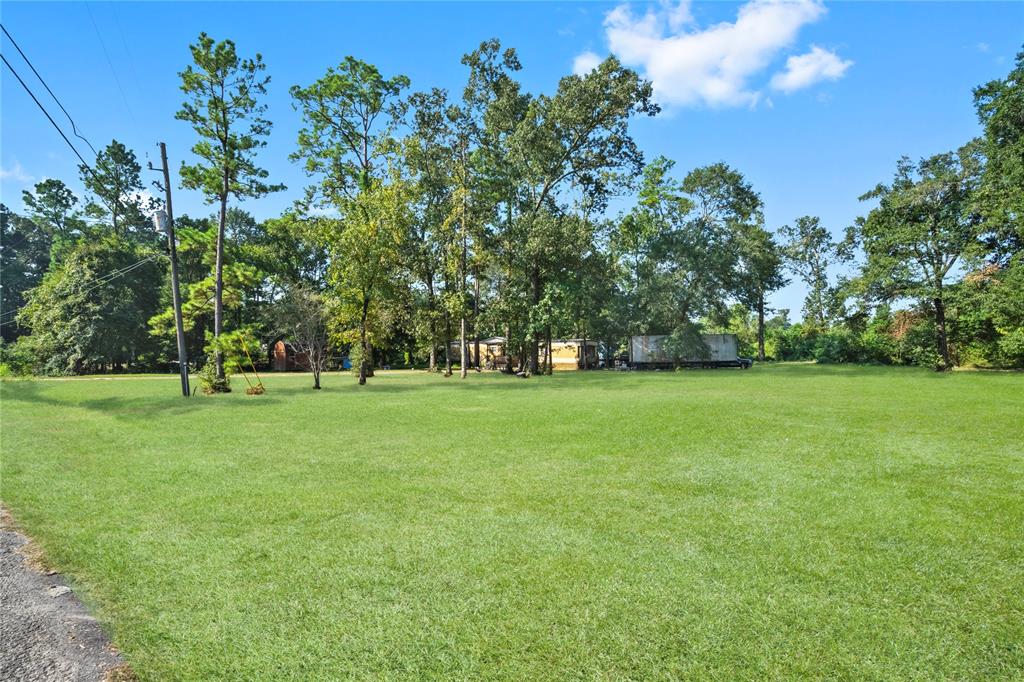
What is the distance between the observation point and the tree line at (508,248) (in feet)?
78.4

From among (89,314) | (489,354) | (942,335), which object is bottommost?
(489,354)

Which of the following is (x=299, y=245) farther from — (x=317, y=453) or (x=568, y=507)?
(x=568, y=507)

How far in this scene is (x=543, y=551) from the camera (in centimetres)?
407

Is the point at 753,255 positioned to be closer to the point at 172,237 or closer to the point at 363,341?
the point at 363,341

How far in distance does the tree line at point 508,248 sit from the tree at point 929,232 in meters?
0.11

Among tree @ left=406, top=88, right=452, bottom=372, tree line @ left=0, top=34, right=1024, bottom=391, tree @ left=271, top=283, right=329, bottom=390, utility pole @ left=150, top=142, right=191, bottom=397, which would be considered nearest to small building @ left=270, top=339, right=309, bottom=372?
tree line @ left=0, top=34, right=1024, bottom=391

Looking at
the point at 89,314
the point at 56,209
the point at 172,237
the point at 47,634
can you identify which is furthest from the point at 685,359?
the point at 56,209

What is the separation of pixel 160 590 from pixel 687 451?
6.65 meters

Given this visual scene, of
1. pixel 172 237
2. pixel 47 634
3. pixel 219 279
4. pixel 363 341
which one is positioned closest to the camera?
pixel 47 634

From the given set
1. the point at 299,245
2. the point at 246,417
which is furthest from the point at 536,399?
the point at 299,245

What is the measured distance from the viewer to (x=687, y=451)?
7.88 meters

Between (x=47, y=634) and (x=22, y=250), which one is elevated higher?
(x=22, y=250)

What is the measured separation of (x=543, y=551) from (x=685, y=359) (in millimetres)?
37199

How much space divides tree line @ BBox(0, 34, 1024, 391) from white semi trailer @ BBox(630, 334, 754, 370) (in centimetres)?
127
